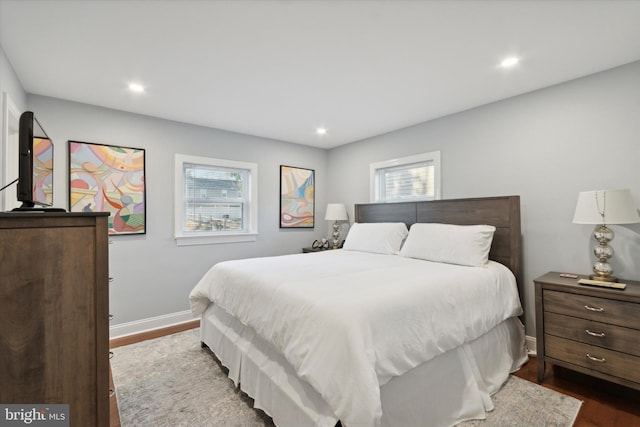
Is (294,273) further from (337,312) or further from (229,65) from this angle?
(229,65)

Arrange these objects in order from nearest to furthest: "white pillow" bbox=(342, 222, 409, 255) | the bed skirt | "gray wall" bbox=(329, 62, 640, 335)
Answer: the bed skirt < "gray wall" bbox=(329, 62, 640, 335) < "white pillow" bbox=(342, 222, 409, 255)

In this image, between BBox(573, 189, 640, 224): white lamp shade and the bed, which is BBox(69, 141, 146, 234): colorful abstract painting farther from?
BBox(573, 189, 640, 224): white lamp shade

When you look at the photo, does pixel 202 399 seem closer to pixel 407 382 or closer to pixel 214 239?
pixel 407 382

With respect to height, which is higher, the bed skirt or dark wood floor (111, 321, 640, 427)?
the bed skirt

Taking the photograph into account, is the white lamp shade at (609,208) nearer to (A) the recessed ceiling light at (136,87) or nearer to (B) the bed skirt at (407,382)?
(B) the bed skirt at (407,382)

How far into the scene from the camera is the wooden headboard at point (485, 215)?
8.71ft

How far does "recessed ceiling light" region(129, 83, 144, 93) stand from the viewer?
2.54 metres

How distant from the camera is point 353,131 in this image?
4008 mm

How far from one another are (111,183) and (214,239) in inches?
50.7

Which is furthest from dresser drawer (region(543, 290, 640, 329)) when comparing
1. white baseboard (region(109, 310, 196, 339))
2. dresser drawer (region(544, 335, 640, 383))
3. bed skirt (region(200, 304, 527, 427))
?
white baseboard (region(109, 310, 196, 339))

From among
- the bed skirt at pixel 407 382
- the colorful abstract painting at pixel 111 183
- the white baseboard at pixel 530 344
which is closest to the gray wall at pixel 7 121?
the colorful abstract painting at pixel 111 183

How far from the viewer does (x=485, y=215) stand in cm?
288

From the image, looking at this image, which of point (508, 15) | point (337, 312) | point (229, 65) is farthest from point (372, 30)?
point (337, 312)

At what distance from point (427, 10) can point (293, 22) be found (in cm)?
78
